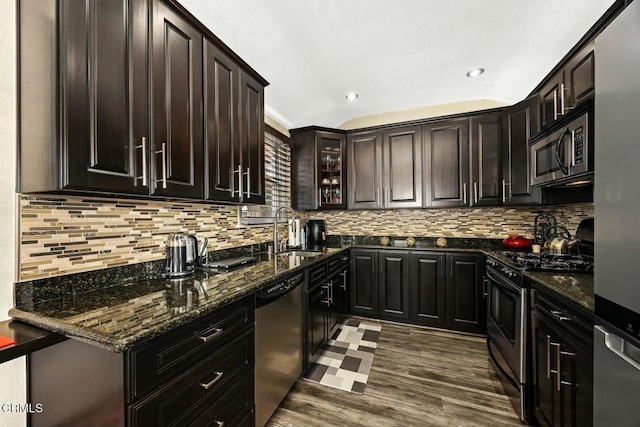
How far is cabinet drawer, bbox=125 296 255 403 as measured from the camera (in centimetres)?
82

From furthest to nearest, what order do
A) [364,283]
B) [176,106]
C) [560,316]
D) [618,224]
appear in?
[364,283]
[176,106]
[560,316]
[618,224]

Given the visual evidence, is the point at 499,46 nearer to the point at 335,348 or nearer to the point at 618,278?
the point at 618,278

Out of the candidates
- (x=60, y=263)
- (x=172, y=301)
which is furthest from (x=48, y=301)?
(x=172, y=301)

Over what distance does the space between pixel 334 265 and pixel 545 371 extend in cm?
177

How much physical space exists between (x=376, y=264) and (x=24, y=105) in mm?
3103

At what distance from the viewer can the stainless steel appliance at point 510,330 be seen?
5.46ft

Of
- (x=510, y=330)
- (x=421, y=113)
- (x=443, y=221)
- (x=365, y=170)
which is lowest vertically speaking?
(x=510, y=330)

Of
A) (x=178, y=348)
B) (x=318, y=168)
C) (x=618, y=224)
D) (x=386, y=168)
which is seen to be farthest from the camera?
(x=318, y=168)

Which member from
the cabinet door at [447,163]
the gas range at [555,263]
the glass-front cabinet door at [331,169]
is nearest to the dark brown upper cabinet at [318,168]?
the glass-front cabinet door at [331,169]

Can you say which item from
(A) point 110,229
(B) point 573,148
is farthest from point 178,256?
(B) point 573,148

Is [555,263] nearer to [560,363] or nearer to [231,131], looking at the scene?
[560,363]

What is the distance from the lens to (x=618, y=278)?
2.69 feet

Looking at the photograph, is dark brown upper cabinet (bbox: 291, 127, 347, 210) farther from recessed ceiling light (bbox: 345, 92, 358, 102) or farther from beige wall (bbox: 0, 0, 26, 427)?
beige wall (bbox: 0, 0, 26, 427)

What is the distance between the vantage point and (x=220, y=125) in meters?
1.72
